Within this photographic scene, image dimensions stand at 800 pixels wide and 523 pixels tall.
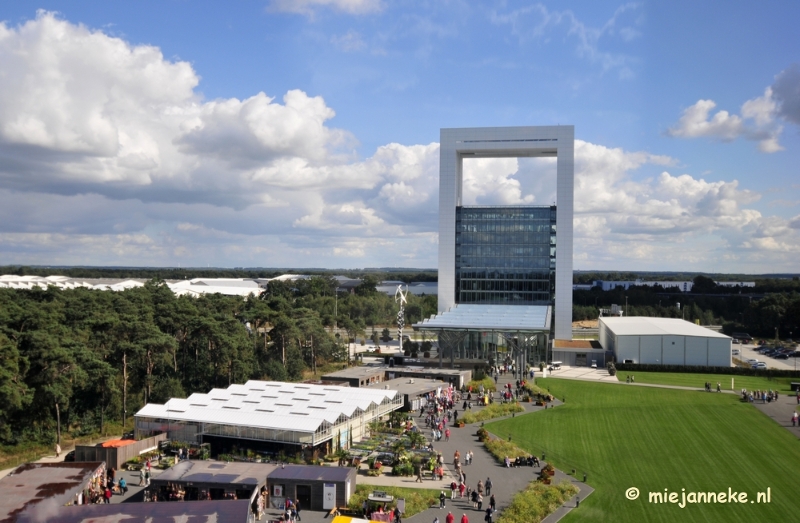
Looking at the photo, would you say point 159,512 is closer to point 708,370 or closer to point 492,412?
point 492,412

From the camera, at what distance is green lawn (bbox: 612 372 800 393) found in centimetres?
6994

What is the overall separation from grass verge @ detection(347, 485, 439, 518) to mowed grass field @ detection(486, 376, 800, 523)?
705 centimetres

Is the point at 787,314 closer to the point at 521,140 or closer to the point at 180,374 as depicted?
the point at 521,140

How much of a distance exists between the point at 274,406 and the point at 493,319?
42912 mm

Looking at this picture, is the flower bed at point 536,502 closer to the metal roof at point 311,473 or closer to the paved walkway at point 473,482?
the paved walkway at point 473,482

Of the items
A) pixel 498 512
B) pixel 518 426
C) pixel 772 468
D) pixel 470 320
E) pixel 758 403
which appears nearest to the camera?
pixel 498 512

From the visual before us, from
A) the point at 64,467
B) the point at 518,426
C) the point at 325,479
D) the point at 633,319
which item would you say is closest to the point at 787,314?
the point at 633,319

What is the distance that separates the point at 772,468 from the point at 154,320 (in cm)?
5493

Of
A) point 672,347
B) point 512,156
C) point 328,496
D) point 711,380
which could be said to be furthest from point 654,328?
point 328,496

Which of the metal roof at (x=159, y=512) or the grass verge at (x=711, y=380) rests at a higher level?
the metal roof at (x=159, y=512)

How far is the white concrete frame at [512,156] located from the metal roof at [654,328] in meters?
8.32

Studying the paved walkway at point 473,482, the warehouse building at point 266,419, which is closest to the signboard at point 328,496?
the paved walkway at point 473,482

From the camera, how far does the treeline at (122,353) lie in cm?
4709

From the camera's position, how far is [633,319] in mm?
107000
